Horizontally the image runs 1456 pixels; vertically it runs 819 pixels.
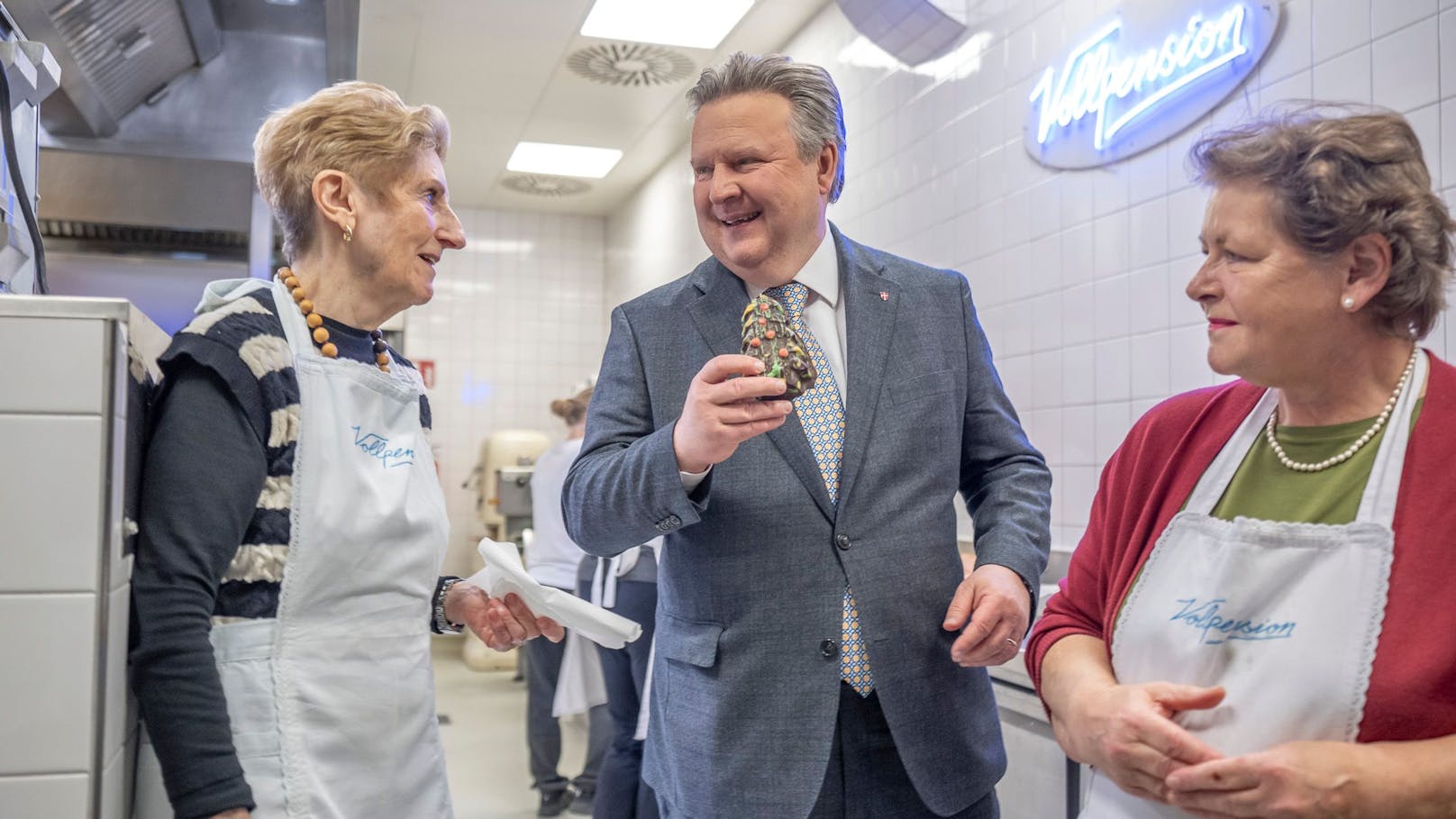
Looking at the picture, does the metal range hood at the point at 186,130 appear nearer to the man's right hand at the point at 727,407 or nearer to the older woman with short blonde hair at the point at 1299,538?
the man's right hand at the point at 727,407

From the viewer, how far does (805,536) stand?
1423 millimetres

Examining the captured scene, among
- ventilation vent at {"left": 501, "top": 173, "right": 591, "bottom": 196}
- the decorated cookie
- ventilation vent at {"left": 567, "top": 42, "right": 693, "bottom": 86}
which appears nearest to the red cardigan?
the decorated cookie

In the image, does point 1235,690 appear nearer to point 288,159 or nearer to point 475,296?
point 288,159

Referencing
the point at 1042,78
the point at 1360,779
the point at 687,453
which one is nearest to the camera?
the point at 1360,779

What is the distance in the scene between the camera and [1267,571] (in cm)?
119

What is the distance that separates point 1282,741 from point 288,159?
132 cm

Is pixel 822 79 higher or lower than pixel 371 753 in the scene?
higher

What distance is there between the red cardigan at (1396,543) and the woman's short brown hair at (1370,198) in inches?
3.5

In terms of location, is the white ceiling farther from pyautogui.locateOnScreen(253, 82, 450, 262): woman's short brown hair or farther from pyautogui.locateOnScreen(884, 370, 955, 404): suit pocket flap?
pyautogui.locateOnScreen(884, 370, 955, 404): suit pocket flap

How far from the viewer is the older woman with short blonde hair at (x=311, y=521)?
3.79ft

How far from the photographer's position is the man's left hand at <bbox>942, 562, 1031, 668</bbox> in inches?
52.2

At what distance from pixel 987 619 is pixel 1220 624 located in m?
0.25

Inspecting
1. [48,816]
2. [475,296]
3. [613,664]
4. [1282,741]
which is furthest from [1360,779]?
[475,296]

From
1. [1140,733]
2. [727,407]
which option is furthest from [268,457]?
[1140,733]
